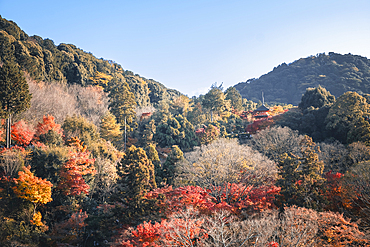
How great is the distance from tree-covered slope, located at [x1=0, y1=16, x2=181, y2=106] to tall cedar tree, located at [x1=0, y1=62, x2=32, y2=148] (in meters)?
9.99

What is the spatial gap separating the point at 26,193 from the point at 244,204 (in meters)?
12.6

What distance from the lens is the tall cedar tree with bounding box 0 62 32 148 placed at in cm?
1634

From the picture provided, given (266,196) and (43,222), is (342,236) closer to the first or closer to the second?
(266,196)

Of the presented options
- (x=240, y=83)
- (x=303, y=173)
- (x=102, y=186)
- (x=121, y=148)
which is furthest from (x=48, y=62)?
(x=240, y=83)

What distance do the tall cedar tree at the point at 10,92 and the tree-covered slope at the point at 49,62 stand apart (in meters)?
9.99

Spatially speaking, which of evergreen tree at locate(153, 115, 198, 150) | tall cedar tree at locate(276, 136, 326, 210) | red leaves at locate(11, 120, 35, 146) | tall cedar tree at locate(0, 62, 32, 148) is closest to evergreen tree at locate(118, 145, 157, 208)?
tall cedar tree at locate(276, 136, 326, 210)

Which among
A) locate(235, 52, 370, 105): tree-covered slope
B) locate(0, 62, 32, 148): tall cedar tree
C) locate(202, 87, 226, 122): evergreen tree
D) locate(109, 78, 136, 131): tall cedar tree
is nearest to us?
locate(0, 62, 32, 148): tall cedar tree

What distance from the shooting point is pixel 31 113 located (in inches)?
893

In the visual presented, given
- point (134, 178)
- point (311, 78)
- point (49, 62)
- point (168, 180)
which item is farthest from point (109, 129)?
point (311, 78)

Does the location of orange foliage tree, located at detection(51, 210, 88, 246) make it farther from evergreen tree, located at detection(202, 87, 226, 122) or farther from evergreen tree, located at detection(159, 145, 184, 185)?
evergreen tree, located at detection(202, 87, 226, 122)

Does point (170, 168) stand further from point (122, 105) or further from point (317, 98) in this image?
point (317, 98)

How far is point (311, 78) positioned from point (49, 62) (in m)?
73.0

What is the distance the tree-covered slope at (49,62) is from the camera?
26359mm

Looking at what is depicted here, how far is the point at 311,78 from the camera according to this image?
2987 inches
